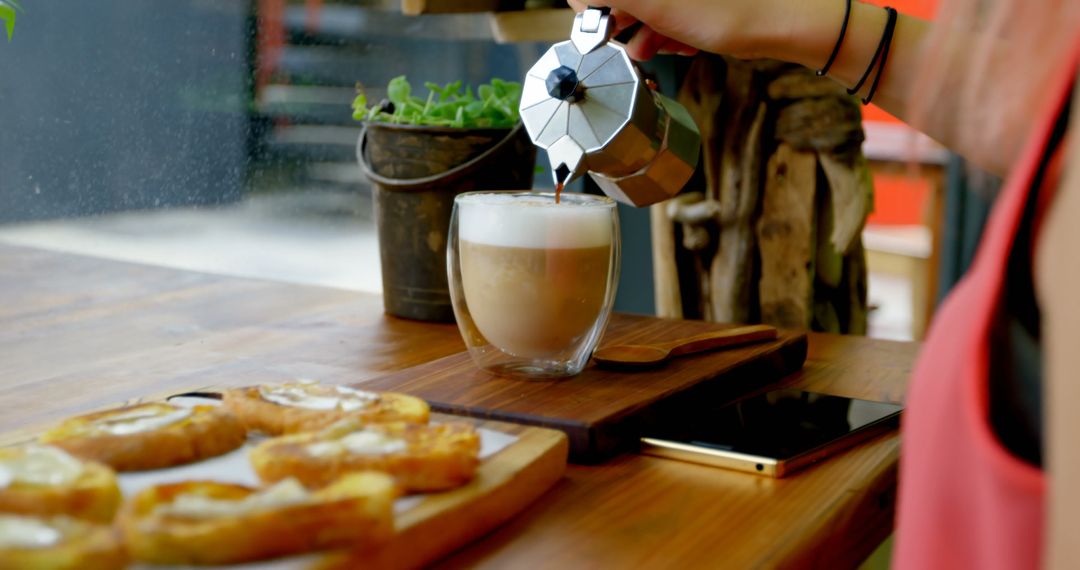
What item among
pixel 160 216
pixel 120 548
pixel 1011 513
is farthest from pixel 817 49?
pixel 160 216

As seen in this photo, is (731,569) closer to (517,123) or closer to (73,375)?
(73,375)

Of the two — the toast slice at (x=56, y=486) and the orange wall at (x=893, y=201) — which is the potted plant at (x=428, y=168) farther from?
the orange wall at (x=893, y=201)

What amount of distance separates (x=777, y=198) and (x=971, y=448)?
1475 mm

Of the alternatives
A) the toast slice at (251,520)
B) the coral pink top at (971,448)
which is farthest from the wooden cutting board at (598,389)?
the coral pink top at (971,448)


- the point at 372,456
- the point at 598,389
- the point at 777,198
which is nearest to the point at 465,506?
the point at 372,456

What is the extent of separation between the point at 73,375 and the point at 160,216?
2.16 feet

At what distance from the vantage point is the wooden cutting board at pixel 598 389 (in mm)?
1067

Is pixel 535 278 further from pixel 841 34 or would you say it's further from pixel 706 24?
pixel 841 34

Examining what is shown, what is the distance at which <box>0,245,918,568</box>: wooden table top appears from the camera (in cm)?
87

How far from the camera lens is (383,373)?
137 cm

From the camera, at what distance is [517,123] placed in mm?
1643

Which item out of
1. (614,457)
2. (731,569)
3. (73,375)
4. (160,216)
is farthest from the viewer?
(160,216)

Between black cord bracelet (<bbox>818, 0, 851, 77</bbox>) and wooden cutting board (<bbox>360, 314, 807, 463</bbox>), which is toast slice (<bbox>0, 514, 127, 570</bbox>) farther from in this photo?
black cord bracelet (<bbox>818, 0, 851, 77</bbox>)

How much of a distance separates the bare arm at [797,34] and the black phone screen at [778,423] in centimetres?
30
